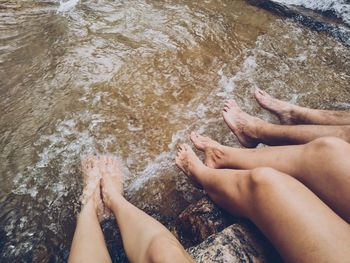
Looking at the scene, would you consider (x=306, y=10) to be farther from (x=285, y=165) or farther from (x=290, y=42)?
(x=285, y=165)

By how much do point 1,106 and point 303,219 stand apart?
2860 millimetres

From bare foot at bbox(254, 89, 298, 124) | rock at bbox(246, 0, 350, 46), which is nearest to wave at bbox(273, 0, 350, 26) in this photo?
rock at bbox(246, 0, 350, 46)

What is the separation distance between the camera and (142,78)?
3461 millimetres

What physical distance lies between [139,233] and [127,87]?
1818 millimetres

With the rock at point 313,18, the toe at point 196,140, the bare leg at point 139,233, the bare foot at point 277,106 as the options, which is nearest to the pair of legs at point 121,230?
Result: the bare leg at point 139,233

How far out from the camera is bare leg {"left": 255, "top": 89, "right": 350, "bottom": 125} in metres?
2.45

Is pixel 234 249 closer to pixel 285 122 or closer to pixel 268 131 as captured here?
pixel 268 131

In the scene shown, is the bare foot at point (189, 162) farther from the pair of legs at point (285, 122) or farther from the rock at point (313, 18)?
the rock at point (313, 18)

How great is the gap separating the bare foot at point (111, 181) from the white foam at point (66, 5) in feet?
9.51

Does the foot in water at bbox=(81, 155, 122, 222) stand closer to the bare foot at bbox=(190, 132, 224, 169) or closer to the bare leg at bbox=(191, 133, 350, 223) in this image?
the bare foot at bbox=(190, 132, 224, 169)

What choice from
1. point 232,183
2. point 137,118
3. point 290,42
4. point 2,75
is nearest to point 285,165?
point 232,183

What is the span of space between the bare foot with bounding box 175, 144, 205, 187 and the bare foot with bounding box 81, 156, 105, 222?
2.10 ft

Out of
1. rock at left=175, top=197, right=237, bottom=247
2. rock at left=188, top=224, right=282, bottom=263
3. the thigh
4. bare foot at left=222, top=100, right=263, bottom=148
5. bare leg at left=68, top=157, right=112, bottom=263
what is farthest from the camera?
bare foot at left=222, top=100, right=263, bottom=148

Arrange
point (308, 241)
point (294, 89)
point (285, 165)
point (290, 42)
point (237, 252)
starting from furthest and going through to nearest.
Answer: point (290, 42) → point (294, 89) → point (285, 165) → point (237, 252) → point (308, 241)
